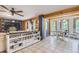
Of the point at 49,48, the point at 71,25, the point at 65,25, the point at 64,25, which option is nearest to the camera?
the point at 49,48

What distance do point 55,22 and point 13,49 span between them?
6.73 m

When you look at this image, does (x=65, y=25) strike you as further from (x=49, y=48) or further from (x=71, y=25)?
(x=49, y=48)

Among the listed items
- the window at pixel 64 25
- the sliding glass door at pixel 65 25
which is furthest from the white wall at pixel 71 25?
the window at pixel 64 25

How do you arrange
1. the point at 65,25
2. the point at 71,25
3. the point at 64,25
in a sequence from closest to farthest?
the point at 71,25
the point at 65,25
the point at 64,25

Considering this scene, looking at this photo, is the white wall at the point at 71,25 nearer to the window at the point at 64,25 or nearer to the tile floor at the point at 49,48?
the window at the point at 64,25

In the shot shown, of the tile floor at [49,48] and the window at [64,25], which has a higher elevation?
the window at [64,25]

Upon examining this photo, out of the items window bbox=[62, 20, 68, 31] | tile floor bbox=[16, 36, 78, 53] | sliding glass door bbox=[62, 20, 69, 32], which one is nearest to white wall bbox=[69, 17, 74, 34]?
sliding glass door bbox=[62, 20, 69, 32]

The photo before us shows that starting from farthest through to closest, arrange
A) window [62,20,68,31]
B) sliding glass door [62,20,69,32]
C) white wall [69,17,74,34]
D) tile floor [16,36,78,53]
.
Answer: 1. window [62,20,68,31]
2. sliding glass door [62,20,69,32]
3. white wall [69,17,74,34]
4. tile floor [16,36,78,53]

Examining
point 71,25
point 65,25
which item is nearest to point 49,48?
point 71,25

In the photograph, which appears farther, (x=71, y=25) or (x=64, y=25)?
(x=64, y=25)

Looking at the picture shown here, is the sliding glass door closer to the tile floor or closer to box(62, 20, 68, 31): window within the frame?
box(62, 20, 68, 31): window

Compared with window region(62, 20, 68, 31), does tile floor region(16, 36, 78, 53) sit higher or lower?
lower

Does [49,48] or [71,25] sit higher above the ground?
[71,25]

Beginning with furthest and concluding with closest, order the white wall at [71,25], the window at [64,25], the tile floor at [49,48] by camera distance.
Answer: the window at [64,25] < the white wall at [71,25] < the tile floor at [49,48]
